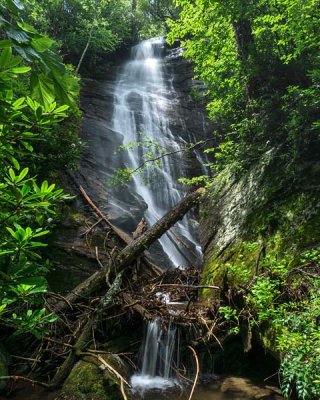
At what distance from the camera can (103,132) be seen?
516 inches

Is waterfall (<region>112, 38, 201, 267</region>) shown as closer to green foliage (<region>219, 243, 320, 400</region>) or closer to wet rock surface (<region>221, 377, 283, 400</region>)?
wet rock surface (<region>221, 377, 283, 400</region>)

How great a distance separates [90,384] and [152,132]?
494 inches

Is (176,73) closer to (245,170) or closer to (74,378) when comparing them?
(245,170)

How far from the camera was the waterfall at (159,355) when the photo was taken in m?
5.22

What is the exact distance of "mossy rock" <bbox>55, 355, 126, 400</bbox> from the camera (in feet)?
13.6

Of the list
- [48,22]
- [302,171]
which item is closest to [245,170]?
[302,171]

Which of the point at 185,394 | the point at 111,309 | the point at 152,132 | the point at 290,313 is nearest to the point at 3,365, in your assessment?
the point at 111,309

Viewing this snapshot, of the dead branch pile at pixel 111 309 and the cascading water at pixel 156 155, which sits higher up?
the cascading water at pixel 156 155

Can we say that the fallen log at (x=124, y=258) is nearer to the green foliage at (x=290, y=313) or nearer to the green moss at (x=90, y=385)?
the green moss at (x=90, y=385)

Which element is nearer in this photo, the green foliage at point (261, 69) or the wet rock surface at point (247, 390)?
the wet rock surface at point (247, 390)

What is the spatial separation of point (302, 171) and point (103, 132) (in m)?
9.01

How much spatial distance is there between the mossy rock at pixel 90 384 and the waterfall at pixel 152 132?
5.08 meters

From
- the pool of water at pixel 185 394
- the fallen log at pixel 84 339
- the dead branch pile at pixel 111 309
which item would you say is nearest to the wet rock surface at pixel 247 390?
the pool of water at pixel 185 394

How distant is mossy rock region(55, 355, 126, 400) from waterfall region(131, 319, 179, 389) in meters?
0.87
